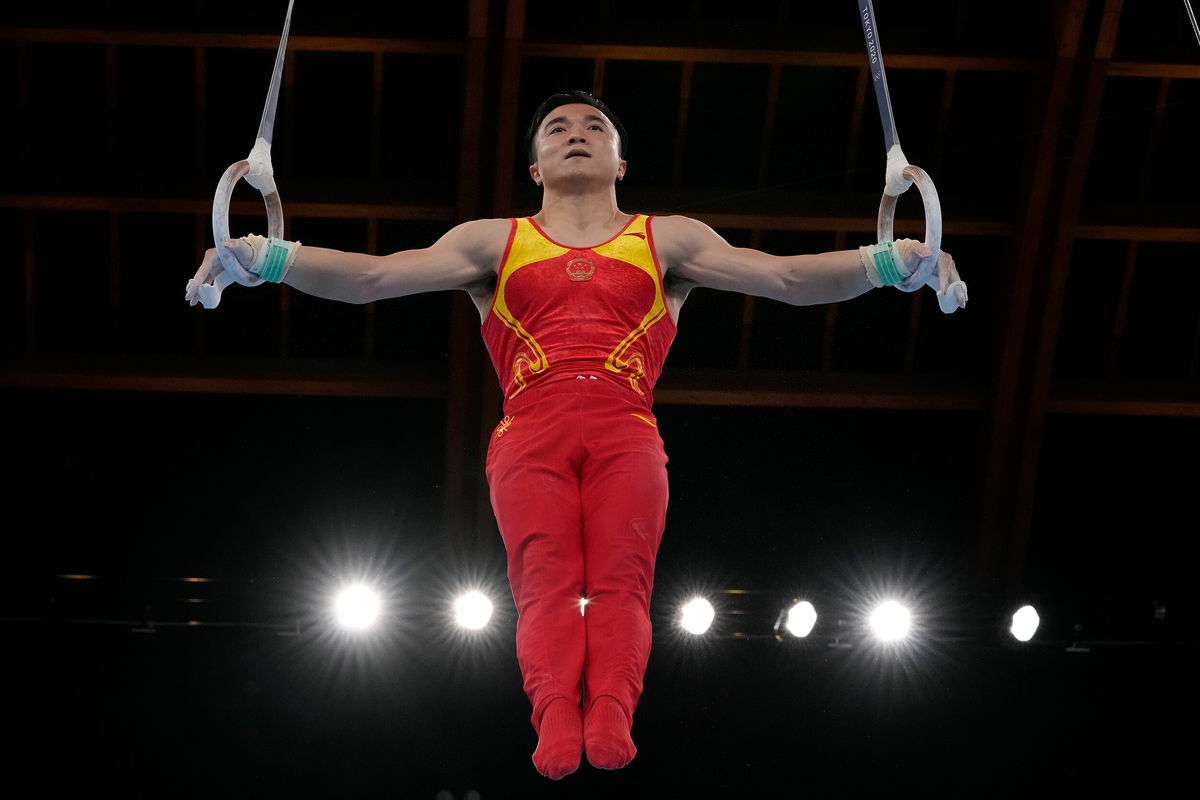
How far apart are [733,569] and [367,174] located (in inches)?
128

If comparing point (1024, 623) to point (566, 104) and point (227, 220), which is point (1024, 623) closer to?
point (566, 104)

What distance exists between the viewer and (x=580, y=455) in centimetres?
375

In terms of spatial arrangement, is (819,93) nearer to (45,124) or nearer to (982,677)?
(982,677)

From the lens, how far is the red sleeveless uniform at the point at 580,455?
352cm

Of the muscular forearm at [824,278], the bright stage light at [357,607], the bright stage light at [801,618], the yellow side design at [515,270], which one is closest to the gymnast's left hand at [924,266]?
the muscular forearm at [824,278]

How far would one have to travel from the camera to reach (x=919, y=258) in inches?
144

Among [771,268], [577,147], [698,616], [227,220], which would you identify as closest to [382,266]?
[227,220]

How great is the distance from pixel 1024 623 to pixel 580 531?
4832mm

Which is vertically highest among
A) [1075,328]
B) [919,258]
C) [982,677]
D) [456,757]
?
[1075,328]

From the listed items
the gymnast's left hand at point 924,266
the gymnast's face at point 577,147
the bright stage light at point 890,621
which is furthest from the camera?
the bright stage light at point 890,621

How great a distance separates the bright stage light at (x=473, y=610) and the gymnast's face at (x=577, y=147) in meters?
3.84

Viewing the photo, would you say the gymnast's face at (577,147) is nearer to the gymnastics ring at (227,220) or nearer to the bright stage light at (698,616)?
Answer: the gymnastics ring at (227,220)

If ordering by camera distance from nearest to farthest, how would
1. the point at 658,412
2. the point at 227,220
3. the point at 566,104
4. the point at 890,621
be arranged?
1. the point at 227,220
2. the point at 566,104
3. the point at 890,621
4. the point at 658,412

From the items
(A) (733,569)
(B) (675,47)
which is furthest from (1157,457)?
(B) (675,47)
